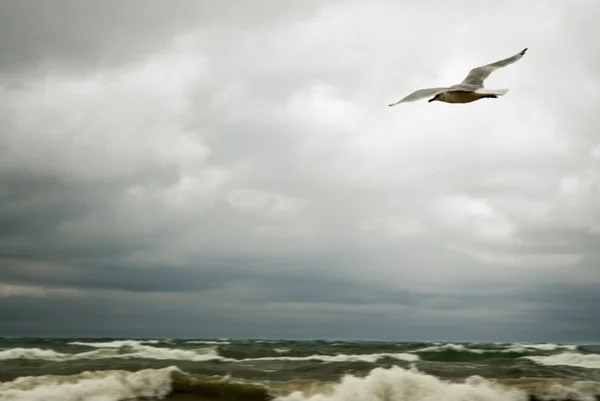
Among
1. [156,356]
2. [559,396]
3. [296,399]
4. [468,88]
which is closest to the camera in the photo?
[468,88]

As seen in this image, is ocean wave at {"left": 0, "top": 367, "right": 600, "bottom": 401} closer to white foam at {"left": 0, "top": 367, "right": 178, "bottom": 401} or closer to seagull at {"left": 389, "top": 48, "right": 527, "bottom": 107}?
white foam at {"left": 0, "top": 367, "right": 178, "bottom": 401}

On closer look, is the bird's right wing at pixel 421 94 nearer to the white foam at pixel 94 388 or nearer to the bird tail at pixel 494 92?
the bird tail at pixel 494 92

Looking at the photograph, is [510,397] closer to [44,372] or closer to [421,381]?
[421,381]

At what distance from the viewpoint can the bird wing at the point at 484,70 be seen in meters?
8.13

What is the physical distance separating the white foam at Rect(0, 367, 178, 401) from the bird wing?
7.80 m

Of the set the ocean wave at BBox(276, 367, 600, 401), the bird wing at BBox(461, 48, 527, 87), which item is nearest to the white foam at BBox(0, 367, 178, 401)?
the ocean wave at BBox(276, 367, 600, 401)

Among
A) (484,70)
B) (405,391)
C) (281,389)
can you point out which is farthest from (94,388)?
(484,70)

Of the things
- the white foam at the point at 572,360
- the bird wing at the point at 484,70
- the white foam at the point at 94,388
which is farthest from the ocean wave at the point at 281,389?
the white foam at the point at 572,360

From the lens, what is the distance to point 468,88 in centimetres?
746

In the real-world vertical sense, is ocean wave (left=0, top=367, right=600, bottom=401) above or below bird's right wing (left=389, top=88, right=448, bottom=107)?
below

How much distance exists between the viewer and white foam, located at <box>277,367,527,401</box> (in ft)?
36.5

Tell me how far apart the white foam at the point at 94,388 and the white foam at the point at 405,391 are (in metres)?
2.53

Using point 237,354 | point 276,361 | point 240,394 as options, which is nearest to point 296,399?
point 240,394

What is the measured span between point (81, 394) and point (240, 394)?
9.69ft
